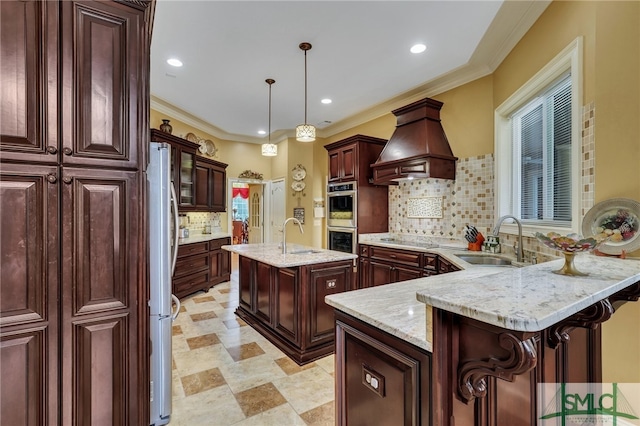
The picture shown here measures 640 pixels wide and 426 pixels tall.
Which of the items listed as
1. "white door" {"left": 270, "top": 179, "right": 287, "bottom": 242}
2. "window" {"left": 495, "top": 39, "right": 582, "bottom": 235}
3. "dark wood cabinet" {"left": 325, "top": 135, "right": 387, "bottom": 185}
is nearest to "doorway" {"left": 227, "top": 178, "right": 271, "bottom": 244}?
"white door" {"left": 270, "top": 179, "right": 287, "bottom": 242}

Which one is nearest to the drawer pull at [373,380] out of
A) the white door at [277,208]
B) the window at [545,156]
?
the window at [545,156]

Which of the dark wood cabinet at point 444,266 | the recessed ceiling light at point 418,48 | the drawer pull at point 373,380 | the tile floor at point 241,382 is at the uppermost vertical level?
the recessed ceiling light at point 418,48

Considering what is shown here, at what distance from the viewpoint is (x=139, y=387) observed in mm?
1501

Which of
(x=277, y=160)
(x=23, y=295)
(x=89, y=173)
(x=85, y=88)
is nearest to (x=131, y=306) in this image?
(x=23, y=295)

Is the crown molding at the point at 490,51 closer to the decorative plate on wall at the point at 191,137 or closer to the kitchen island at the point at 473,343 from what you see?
the kitchen island at the point at 473,343

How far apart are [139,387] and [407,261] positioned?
2947 millimetres

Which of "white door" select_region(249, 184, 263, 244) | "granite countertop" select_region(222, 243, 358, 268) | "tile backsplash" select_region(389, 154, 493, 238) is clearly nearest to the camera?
"granite countertop" select_region(222, 243, 358, 268)

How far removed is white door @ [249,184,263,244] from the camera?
7.10m

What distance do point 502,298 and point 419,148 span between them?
10.2ft

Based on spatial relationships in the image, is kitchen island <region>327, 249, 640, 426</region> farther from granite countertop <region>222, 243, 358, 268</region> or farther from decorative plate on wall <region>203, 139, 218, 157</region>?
decorative plate on wall <region>203, 139, 218, 157</region>

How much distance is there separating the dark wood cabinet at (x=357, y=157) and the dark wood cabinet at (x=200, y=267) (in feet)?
7.96

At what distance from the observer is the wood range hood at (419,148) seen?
360 cm

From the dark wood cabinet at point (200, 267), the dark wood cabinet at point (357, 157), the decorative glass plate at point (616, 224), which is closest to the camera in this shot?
the decorative glass plate at point (616, 224)

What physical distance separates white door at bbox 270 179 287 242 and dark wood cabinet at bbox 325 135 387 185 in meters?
1.91
